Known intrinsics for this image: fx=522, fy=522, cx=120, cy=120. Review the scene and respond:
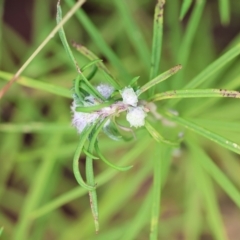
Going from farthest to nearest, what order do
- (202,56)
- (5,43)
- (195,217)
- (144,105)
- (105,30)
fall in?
1. (5,43)
2. (105,30)
3. (202,56)
4. (195,217)
5. (144,105)

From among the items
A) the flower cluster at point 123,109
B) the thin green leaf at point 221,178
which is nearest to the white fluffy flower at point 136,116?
the flower cluster at point 123,109

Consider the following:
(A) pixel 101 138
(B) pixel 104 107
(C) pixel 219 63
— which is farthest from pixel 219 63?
(A) pixel 101 138

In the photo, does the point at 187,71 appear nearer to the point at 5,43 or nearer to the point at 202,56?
the point at 202,56

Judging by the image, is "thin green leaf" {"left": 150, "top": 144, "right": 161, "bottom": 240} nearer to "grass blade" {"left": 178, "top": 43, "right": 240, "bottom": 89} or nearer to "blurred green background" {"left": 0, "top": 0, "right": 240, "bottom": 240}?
"grass blade" {"left": 178, "top": 43, "right": 240, "bottom": 89}

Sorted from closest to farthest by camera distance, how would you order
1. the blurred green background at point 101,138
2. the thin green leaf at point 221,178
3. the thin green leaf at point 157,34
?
the thin green leaf at point 157,34
the thin green leaf at point 221,178
the blurred green background at point 101,138

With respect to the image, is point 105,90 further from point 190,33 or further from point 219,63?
point 190,33

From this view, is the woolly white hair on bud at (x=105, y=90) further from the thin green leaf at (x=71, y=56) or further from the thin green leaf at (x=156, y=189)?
the thin green leaf at (x=156, y=189)

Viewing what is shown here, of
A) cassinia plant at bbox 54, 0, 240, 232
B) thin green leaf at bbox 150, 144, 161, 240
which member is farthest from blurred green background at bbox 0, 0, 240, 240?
cassinia plant at bbox 54, 0, 240, 232

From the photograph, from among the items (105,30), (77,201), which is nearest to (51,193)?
(77,201)
